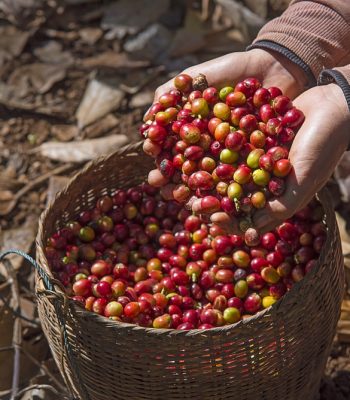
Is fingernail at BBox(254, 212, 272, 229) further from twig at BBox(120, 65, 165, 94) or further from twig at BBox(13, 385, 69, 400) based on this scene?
twig at BBox(120, 65, 165, 94)

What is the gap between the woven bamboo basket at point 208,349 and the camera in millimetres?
2715

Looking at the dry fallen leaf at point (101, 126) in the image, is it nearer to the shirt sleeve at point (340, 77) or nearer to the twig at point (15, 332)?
the twig at point (15, 332)

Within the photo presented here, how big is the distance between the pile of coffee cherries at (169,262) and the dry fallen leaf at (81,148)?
909 mm

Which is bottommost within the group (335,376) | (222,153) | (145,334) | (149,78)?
(335,376)

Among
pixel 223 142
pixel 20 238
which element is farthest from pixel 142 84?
pixel 223 142

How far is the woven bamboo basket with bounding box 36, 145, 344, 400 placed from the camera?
271cm

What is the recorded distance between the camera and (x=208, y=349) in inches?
106

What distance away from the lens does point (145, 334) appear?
2.70 m

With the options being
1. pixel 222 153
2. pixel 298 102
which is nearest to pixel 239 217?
pixel 222 153

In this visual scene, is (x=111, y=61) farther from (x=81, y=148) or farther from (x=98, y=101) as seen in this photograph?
(x=81, y=148)

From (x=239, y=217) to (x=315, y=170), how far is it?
0.38 m

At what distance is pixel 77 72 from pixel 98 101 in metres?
0.45

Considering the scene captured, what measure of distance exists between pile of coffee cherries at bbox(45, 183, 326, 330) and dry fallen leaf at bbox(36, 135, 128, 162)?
2.98 feet

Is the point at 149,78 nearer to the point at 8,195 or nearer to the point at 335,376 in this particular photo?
the point at 8,195
